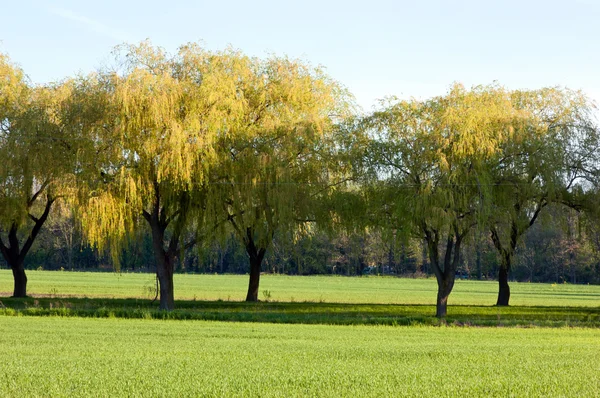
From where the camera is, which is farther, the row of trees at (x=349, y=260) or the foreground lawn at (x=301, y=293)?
the row of trees at (x=349, y=260)

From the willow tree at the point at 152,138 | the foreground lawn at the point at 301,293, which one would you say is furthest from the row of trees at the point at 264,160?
the foreground lawn at the point at 301,293

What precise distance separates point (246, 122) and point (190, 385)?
21.6 m

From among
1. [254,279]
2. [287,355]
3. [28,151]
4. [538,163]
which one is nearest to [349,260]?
[254,279]

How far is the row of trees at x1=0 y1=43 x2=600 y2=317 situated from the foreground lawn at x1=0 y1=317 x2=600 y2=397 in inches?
286

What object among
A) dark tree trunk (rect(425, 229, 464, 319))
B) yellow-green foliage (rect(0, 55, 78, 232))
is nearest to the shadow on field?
dark tree trunk (rect(425, 229, 464, 319))

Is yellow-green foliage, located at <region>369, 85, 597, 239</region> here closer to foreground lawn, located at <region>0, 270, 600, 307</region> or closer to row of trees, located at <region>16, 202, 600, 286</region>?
foreground lawn, located at <region>0, 270, 600, 307</region>

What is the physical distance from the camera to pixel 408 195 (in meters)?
30.4

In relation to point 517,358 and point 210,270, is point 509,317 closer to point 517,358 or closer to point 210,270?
point 517,358

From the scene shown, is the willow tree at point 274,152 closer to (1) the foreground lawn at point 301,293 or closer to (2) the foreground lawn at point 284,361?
(2) the foreground lawn at point 284,361

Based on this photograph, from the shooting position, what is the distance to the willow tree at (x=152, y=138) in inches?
1140

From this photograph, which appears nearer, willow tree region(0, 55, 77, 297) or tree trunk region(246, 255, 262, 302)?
willow tree region(0, 55, 77, 297)

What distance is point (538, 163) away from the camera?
33406 millimetres

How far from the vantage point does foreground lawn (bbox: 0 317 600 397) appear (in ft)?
39.5

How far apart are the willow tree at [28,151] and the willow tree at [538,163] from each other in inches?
705
